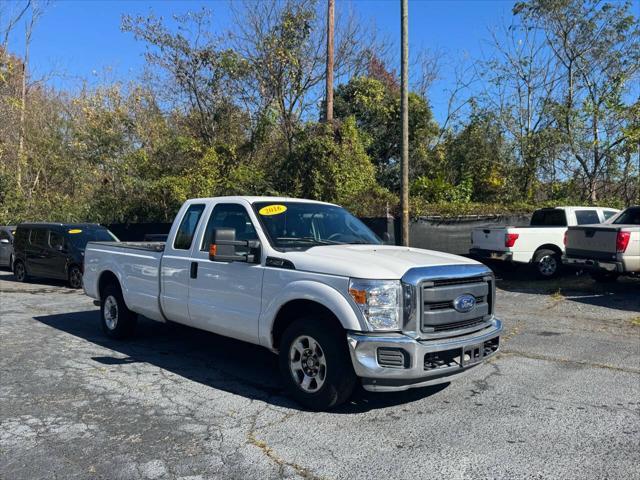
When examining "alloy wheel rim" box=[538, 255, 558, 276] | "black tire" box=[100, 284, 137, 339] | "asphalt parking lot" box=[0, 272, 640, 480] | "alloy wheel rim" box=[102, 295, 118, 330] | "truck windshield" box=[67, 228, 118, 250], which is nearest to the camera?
"asphalt parking lot" box=[0, 272, 640, 480]

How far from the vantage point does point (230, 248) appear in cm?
541

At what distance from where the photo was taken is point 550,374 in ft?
20.4

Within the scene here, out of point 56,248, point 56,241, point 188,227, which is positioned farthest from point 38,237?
A: point 188,227

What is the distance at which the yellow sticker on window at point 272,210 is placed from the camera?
5862 mm

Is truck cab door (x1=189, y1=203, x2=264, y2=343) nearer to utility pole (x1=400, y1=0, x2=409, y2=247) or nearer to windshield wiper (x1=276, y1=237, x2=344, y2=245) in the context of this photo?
windshield wiper (x1=276, y1=237, x2=344, y2=245)

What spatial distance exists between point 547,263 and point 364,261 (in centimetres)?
1048

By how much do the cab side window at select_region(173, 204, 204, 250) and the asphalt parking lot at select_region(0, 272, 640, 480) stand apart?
1413mm

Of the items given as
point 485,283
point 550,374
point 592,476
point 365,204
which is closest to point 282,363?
point 485,283

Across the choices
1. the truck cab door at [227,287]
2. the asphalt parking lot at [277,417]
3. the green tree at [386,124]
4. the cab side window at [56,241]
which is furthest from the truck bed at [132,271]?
the green tree at [386,124]

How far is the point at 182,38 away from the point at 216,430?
1902 centimetres

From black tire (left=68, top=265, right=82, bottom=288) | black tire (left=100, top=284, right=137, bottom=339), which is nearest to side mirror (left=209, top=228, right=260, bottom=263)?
black tire (left=100, top=284, right=137, bottom=339)

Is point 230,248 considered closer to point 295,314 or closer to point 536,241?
point 295,314

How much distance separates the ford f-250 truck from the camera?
4566 millimetres

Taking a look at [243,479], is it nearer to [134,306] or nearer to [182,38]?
[134,306]
